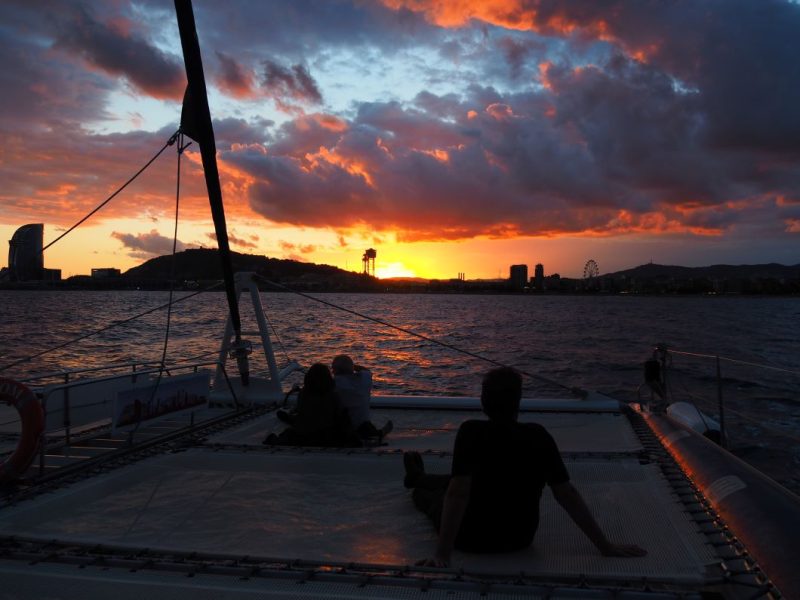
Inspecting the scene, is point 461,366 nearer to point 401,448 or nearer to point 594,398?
point 594,398

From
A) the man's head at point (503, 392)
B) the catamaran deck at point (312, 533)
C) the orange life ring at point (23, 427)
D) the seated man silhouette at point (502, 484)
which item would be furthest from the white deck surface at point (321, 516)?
the man's head at point (503, 392)

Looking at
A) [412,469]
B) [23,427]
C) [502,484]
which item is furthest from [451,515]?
[23,427]

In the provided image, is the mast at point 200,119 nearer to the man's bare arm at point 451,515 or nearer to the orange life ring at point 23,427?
the orange life ring at point 23,427

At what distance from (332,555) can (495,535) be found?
1044 mm

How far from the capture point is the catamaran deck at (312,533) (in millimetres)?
3521

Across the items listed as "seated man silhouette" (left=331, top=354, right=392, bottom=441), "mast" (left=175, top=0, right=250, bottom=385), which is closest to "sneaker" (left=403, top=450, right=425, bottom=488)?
"seated man silhouette" (left=331, top=354, right=392, bottom=441)

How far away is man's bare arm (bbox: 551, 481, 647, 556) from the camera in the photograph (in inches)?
147

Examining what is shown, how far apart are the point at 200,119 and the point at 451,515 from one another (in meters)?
5.97

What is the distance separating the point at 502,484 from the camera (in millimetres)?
3799

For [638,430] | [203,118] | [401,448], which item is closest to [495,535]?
[401,448]

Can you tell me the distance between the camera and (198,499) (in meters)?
5.21

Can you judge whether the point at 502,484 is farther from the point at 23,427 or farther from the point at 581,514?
the point at 23,427

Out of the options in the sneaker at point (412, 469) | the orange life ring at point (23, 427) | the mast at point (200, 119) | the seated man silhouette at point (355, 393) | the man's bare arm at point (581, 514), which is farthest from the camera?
the seated man silhouette at point (355, 393)

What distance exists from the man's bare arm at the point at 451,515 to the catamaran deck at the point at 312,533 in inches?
4.1
